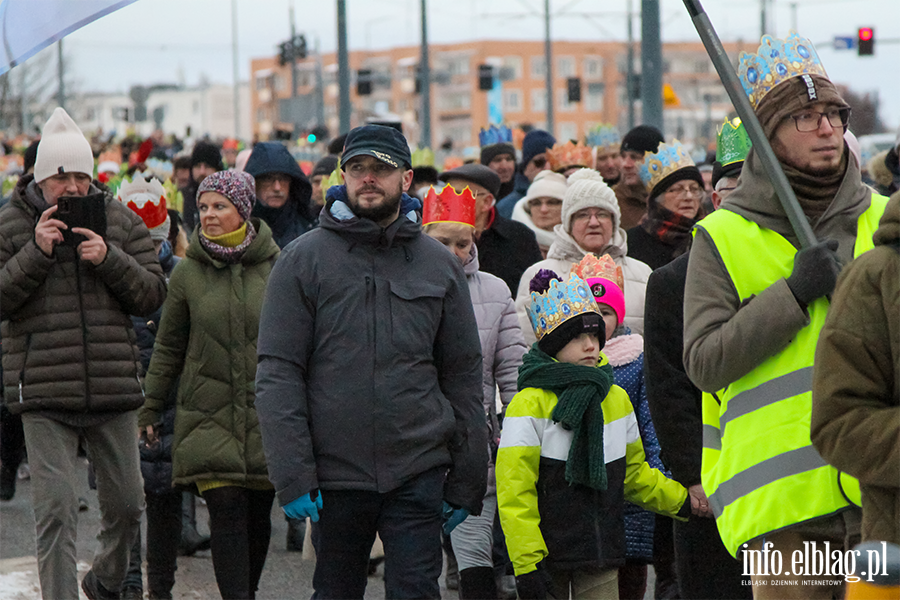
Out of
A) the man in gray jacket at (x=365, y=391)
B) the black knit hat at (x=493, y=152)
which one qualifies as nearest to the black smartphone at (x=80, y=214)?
the man in gray jacket at (x=365, y=391)

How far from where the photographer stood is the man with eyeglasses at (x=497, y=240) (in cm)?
895

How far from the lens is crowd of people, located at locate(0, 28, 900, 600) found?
13.4 feet

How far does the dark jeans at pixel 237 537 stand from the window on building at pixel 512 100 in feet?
465

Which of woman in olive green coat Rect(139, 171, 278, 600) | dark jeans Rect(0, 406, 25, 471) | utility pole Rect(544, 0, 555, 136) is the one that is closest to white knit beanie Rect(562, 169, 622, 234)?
woman in olive green coat Rect(139, 171, 278, 600)

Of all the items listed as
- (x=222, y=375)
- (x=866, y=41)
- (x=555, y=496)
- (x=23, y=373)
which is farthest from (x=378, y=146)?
(x=866, y=41)

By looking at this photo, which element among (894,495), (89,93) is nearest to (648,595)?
(894,495)

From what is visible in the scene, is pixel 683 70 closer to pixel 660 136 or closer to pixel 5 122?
pixel 5 122

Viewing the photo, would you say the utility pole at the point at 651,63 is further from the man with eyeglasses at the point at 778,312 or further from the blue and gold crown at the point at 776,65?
the man with eyeglasses at the point at 778,312

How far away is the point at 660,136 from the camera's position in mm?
12055

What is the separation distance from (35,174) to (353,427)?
2.50 meters

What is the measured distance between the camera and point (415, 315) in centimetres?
550

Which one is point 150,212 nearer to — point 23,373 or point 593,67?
point 23,373

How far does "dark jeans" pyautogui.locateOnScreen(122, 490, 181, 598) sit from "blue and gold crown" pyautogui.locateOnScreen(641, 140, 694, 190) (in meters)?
3.08

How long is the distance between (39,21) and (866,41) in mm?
28632
